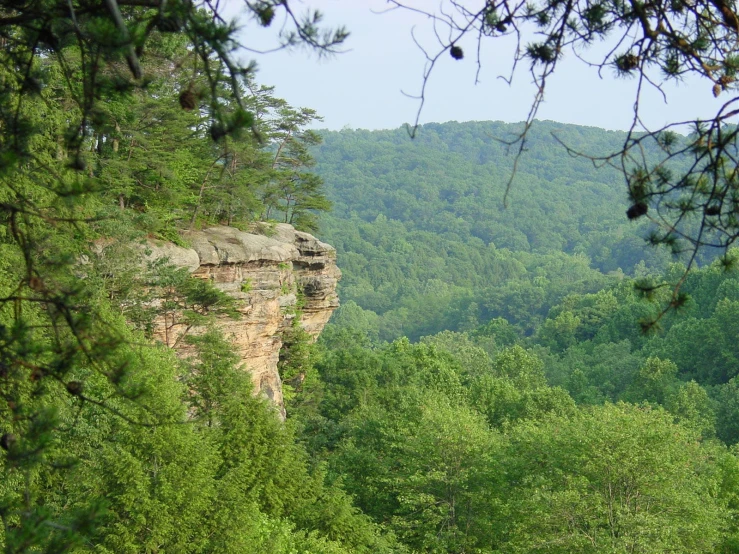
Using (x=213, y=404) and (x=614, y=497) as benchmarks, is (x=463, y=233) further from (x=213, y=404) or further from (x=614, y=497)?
(x=614, y=497)

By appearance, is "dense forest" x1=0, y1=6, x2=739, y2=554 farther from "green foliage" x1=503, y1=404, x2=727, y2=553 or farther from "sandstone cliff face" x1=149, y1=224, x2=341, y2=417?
"sandstone cliff face" x1=149, y1=224, x2=341, y2=417

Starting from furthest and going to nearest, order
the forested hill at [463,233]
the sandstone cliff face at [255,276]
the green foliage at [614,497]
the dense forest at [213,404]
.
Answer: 1. the forested hill at [463,233]
2. the sandstone cliff face at [255,276]
3. the green foliage at [614,497]
4. the dense forest at [213,404]

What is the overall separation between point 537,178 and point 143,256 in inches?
6848

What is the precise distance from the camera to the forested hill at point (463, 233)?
109625 mm

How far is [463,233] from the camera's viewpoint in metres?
158

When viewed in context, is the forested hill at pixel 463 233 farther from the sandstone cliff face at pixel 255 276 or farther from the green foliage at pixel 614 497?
the green foliage at pixel 614 497

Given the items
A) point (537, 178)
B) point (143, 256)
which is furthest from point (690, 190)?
point (537, 178)

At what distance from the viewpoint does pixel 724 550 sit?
63.1ft

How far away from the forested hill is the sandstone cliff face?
69.2 metres

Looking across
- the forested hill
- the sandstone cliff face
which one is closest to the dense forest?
the sandstone cliff face

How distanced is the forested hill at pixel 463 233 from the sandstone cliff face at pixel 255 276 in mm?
69203

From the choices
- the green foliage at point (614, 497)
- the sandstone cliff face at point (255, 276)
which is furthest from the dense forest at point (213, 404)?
the sandstone cliff face at point (255, 276)

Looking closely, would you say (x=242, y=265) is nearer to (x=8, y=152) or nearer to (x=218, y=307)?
(x=218, y=307)

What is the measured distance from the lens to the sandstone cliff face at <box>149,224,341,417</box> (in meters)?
22.7
